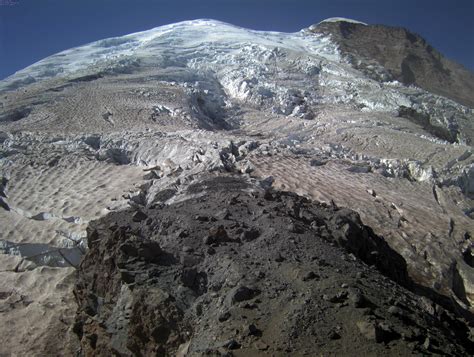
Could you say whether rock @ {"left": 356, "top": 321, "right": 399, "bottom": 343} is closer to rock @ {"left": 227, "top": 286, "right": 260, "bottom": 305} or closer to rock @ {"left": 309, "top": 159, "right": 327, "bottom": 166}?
rock @ {"left": 227, "top": 286, "right": 260, "bottom": 305}

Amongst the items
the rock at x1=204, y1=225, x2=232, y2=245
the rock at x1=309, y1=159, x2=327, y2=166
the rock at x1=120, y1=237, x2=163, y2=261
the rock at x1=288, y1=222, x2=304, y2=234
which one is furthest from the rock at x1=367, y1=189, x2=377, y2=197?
the rock at x1=120, y1=237, x2=163, y2=261

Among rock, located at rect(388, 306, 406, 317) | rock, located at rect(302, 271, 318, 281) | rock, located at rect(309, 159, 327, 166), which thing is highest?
rock, located at rect(388, 306, 406, 317)

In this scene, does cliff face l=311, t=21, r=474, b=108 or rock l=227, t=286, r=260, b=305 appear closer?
rock l=227, t=286, r=260, b=305

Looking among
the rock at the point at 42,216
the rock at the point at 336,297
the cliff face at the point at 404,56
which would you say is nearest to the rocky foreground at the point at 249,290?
the rock at the point at 336,297

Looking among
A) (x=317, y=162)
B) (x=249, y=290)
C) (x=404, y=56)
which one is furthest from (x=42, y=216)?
(x=404, y=56)

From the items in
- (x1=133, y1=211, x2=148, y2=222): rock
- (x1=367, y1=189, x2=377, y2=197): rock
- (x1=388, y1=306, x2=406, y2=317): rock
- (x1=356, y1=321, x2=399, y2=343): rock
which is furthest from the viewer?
(x1=367, y1=189, x2=377, y2=197): rock

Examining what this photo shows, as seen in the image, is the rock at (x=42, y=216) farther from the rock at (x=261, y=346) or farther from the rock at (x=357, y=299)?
the rock at (x=357, y=299)

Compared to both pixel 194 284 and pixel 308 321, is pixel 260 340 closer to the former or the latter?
pixel 308 321

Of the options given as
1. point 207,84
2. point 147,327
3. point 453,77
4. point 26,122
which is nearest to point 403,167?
point 147,327
